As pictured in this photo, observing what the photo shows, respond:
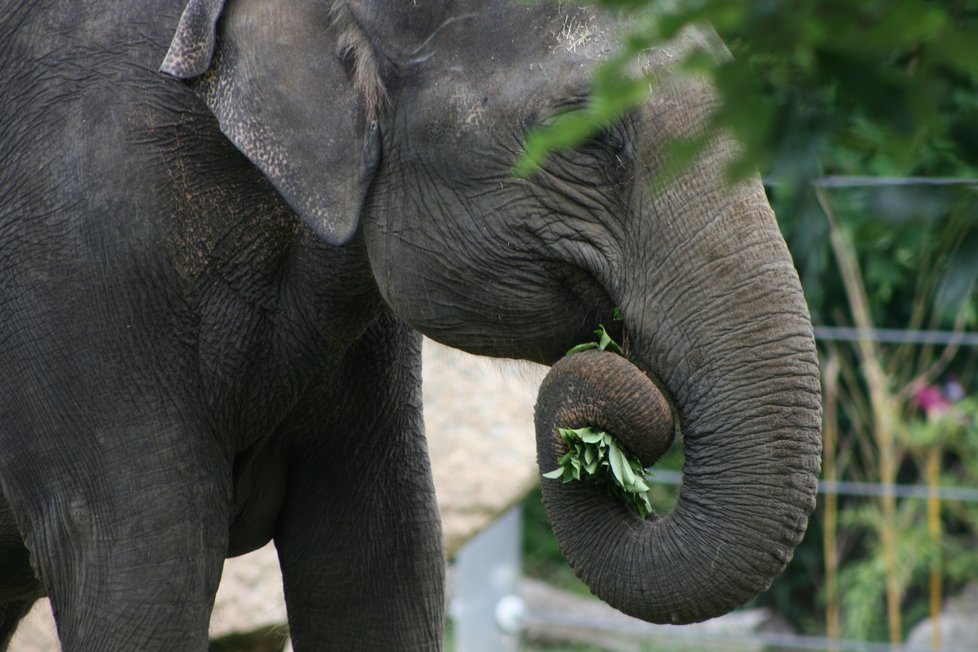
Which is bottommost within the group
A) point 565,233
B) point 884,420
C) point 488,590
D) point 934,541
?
point 934,541

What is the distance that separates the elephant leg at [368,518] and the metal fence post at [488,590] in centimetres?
244

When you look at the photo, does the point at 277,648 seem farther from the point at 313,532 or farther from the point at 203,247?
the point at 203,247

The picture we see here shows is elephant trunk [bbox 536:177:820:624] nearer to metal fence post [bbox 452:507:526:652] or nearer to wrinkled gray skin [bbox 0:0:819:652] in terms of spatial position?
wrinkled gray skin [bbox 0:0:819:652]

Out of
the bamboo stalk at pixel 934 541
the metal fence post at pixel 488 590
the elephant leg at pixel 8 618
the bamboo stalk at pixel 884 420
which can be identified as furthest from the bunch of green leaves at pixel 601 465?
the bamboo stalk at pixel 934 541

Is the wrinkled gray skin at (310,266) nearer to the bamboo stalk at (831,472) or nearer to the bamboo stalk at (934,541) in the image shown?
the bamboo stalk at (831,472)

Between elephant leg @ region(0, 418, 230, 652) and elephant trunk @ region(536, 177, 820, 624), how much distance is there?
671mm

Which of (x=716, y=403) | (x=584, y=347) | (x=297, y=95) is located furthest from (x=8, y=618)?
(x=716, y=403)

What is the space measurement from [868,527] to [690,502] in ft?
17.3

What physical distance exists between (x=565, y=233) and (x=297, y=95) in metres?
0.46

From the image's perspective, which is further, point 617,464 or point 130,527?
point 130,527

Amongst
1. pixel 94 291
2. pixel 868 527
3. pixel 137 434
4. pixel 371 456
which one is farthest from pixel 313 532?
pixel 868 527

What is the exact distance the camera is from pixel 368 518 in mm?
2893

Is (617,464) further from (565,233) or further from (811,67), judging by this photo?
(811,67)

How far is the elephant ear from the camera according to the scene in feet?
7.34
